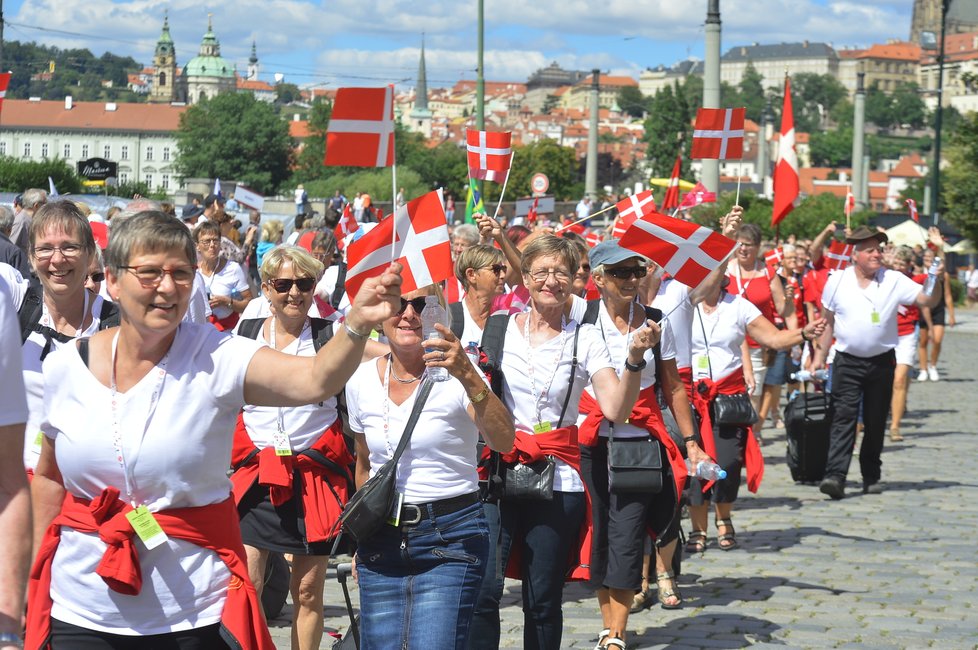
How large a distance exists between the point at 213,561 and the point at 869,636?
4.48 metres

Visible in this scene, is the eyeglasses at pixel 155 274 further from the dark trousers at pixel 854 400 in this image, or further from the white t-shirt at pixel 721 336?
the dark trousers at pixel 854 400

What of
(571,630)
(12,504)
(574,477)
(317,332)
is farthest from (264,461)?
(12,504)

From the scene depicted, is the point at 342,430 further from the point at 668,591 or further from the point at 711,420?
the point at 711,420

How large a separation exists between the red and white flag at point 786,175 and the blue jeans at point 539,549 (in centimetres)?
651

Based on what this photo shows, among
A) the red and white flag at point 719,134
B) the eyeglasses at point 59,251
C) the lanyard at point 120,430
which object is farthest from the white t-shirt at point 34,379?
the red and white flag at point 719,134

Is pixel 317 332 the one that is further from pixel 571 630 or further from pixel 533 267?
pixel 571 630

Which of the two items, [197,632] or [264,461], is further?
[264,461]

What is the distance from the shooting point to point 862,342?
455 inches

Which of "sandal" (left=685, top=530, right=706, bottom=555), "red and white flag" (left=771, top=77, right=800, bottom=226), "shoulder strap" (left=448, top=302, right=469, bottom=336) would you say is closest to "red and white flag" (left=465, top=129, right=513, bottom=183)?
"red and white flag" (left=771, top=77, right=800, bottom=226)

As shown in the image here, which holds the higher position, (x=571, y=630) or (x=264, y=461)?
(x=264, y=461)

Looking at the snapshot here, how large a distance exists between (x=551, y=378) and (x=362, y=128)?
1410 mm

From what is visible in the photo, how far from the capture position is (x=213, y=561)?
142 inches

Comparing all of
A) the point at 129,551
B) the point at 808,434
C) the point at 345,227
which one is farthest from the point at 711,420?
the point at 345,227

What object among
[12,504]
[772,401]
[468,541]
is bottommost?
[772,401]
